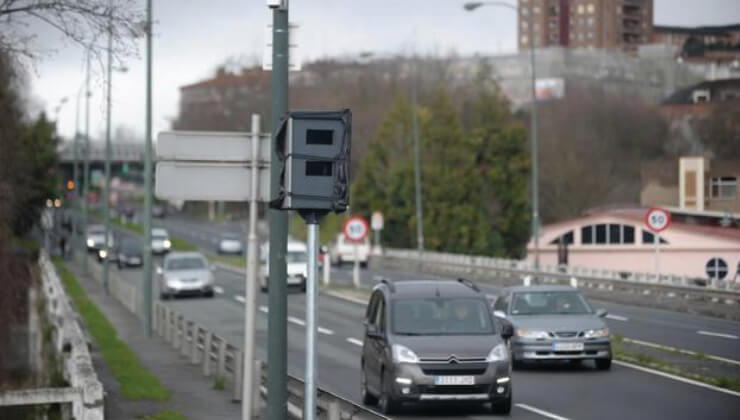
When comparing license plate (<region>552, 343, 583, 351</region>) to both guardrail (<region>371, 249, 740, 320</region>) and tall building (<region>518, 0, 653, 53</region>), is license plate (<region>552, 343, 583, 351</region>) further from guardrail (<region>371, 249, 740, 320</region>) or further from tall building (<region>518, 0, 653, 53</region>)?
tall building (<region>518, 0, 653, 53</region>)

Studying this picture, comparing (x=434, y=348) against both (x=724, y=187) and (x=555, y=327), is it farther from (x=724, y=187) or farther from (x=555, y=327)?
(x=724, y=187)

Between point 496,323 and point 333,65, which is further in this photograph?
point 333,65

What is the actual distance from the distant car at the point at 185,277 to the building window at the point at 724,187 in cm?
3034

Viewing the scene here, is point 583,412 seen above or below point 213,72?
below

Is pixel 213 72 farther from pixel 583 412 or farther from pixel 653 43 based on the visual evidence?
pixel 583 412

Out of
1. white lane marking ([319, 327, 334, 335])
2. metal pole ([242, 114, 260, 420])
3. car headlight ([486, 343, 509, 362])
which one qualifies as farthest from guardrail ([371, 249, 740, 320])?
metal pole ([242, 114, 260, 420])

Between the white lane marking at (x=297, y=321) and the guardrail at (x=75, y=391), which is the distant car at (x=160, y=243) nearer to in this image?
the white lane marking at (x=297, y=321)

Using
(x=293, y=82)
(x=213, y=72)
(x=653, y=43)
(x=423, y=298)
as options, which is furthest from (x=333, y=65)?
(x=423, y=298)

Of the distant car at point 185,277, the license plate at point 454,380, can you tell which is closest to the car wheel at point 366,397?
the license plate at point 454,380

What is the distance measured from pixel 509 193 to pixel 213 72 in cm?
2779

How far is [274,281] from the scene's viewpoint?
12195mm

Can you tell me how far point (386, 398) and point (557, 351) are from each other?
20.1ft

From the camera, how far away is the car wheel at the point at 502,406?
17234 mm

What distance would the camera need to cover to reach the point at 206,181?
12.6 meters
